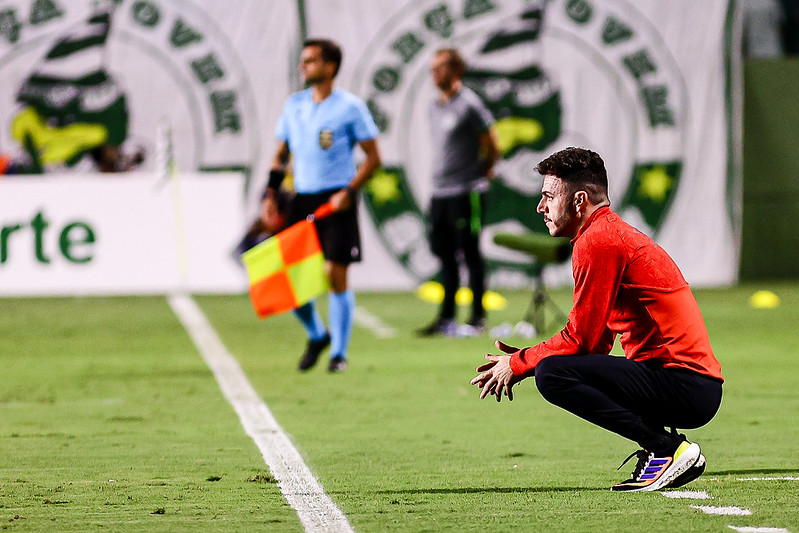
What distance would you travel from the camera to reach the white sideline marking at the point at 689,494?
5336mm

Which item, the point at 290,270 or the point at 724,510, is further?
the point at 290,270

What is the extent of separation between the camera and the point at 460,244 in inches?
498

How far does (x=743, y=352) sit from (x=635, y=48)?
7.05 metres

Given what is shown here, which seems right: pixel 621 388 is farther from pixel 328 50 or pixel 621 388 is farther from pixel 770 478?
pixel 328 50

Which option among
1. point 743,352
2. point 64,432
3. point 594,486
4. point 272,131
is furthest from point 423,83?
point 594,486

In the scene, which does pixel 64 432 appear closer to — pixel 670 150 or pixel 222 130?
pixel 222 130

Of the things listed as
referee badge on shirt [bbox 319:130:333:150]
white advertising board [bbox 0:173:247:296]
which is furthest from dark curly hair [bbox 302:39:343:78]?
white advertising board [bbox 0:173:247:296]

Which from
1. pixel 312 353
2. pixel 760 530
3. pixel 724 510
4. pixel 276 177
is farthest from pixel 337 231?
pixel 760 530

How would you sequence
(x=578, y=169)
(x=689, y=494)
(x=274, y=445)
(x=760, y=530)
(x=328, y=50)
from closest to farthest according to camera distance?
1. (x=760, y=530)
2. (x=578, y=169)
3. (x=689, y=494)
4. (x=274, y=445)
5. (x=328, y=50)

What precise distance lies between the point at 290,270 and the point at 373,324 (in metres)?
3.73

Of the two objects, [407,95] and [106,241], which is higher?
[407,95]

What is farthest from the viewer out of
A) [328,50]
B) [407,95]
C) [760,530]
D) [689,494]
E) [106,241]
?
[407,95]

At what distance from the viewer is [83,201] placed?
52.8ft

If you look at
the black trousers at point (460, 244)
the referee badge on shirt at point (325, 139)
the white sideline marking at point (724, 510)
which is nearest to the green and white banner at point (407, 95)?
the black trousers at point (460, 244)
